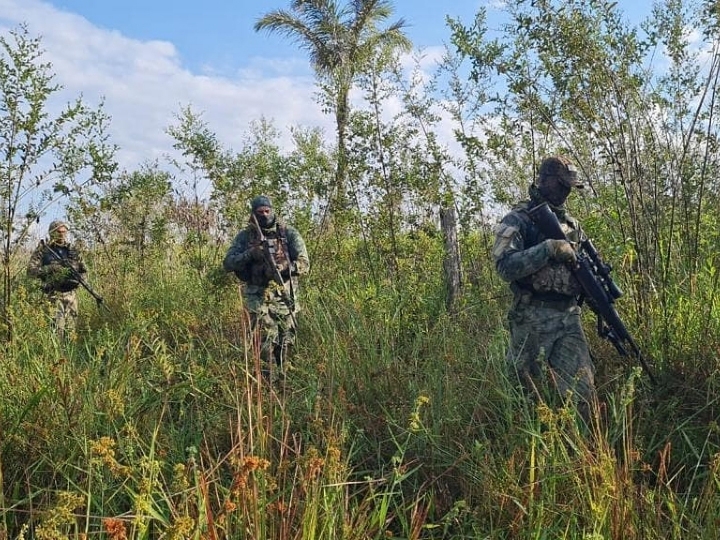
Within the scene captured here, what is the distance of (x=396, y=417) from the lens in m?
3.46

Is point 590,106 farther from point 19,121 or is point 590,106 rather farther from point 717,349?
point 19,121

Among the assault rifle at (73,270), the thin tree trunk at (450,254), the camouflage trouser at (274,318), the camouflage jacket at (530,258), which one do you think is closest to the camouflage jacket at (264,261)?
the camouflage trouser at (274,318)

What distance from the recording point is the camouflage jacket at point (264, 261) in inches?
214

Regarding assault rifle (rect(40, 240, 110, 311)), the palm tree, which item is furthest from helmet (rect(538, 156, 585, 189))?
the palm tree

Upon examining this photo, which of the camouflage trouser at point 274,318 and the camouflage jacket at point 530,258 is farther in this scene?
the camouflage trouser at point 274,318

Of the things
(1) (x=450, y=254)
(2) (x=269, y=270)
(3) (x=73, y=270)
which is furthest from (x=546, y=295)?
(3) (x=73, y=270)

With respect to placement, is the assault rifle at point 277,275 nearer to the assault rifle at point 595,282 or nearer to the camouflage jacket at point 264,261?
the camouflage jacket at point 264,261

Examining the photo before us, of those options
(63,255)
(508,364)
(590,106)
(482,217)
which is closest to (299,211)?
(482,217)

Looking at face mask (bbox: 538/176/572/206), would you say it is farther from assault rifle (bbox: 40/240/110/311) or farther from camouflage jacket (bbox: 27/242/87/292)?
assault rifle (bbox: 40/240/110/311)

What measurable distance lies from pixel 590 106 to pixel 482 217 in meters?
2.10

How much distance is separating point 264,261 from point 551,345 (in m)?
2.63

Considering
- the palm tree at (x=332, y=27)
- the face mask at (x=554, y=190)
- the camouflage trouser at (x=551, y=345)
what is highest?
the palm tree at (x=332, y=27)

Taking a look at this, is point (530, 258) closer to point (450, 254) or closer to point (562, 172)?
point (562, 172)

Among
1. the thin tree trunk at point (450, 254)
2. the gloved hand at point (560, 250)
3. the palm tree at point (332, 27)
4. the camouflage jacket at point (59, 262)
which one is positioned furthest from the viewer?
the palm tree at point (332, 27)
